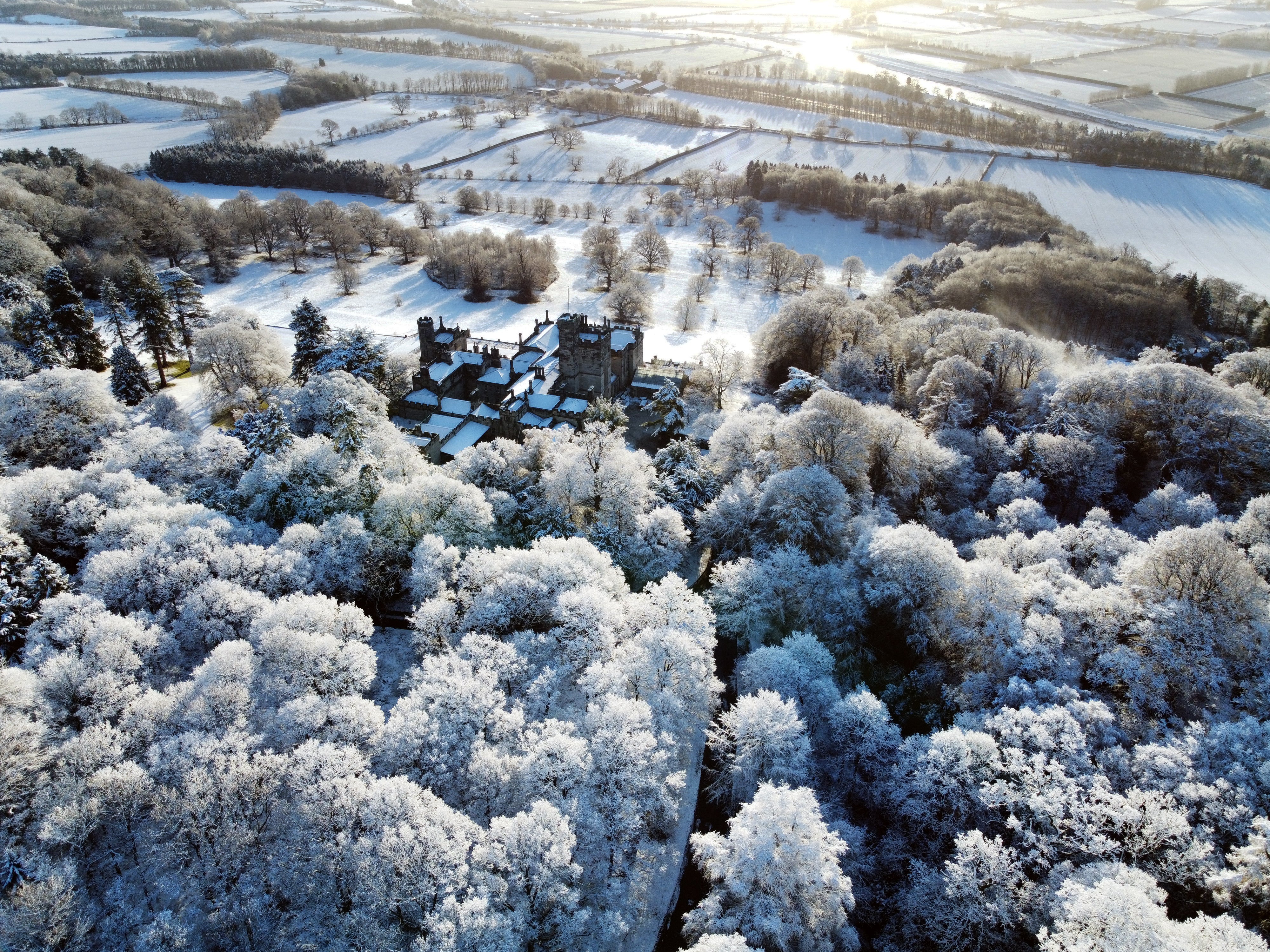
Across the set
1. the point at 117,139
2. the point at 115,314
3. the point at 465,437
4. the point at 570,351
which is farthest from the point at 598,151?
Result: the point at 465,437

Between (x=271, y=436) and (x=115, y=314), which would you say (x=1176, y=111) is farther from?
(x=115, y=314)

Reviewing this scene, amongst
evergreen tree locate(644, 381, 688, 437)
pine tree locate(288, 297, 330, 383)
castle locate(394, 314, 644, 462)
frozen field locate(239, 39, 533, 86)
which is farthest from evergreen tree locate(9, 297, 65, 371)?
frozen field locate(239, 39, 533, 86)

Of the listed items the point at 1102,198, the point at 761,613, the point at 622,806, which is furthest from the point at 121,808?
the point at 1102,198

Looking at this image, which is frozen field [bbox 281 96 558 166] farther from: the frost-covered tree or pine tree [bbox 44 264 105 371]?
the frost-covered tree

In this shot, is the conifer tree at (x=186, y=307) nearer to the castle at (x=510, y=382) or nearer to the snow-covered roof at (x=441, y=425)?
the castle at (x=510, y=382)

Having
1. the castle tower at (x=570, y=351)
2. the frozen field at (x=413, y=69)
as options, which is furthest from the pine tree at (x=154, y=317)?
the frozen field at (x=413, y=69)
